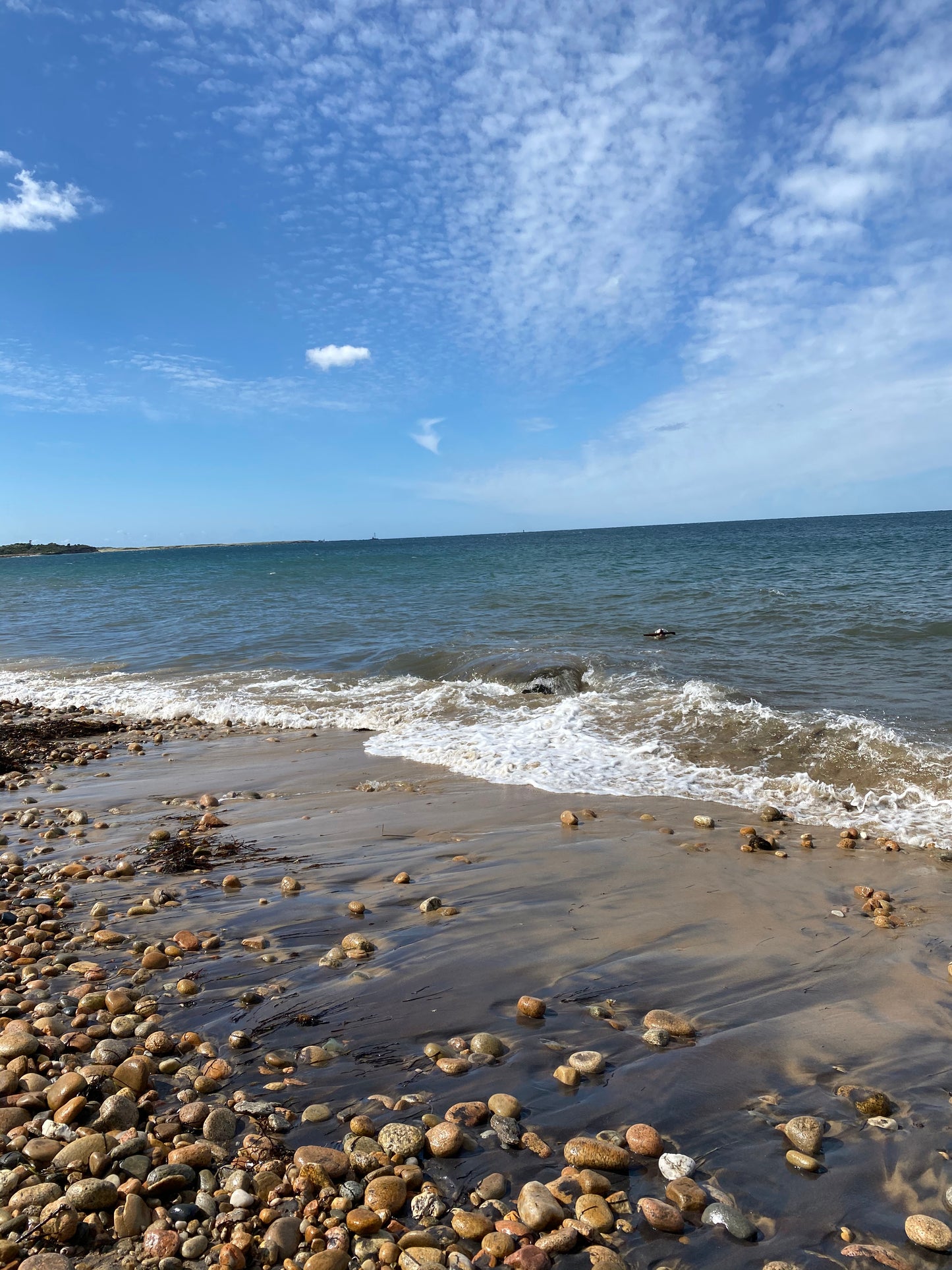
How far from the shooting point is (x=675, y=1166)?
8.11ft

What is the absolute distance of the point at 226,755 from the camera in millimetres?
9797

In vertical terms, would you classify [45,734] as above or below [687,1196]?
below

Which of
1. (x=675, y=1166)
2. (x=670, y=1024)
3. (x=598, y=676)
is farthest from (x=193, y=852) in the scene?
(x=598, y=676)

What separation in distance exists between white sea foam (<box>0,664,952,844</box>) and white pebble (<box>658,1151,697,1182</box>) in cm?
471

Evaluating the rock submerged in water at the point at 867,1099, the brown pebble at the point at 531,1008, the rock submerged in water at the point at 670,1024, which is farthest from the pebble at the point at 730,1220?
the brown pebble at the point at 531,1008

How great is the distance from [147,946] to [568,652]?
11.9 metres

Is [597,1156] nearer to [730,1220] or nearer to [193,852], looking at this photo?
[730,1220]

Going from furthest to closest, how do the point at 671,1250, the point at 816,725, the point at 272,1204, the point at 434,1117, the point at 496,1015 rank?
the point at 816,725
the point at 496,1015
the point at 434,1117
the point at 272,1204
the point at 671,1250

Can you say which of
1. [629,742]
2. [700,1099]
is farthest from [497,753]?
[700,1099]

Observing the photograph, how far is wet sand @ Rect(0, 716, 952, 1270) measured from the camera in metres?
2.51

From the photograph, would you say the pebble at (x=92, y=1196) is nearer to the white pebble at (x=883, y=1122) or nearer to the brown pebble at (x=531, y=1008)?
the brown pebble at (x=531, y=1008)

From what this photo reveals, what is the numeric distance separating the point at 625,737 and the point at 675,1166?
700cm

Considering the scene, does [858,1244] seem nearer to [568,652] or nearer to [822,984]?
[822,984]

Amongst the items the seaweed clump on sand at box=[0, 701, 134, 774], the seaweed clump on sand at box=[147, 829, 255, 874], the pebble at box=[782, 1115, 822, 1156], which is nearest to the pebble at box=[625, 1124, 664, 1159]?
the pebble at box=[782, 1115, 822, 1156]
